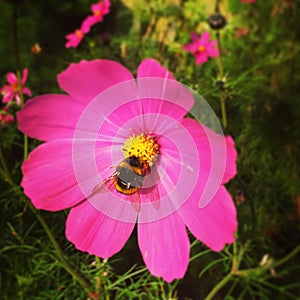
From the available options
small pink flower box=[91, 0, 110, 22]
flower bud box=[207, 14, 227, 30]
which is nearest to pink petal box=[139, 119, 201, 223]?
flower bud box=[207, 14, 227, 30]

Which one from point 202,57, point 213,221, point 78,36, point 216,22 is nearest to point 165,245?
point 213,221

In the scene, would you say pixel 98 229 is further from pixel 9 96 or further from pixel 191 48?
pixel 191 48

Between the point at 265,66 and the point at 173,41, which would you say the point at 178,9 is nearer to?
the point at 173,41

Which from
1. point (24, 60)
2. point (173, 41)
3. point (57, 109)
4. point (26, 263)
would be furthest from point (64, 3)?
point (57, 109)

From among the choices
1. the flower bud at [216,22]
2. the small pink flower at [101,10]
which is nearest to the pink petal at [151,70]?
the flower bud at [216,22]

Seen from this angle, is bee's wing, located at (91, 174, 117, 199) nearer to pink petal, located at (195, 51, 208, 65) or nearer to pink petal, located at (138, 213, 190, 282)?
pink petal, located at (138, 213, 190, 282)

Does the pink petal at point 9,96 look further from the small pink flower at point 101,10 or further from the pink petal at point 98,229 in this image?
the pink petal at point 98,229
